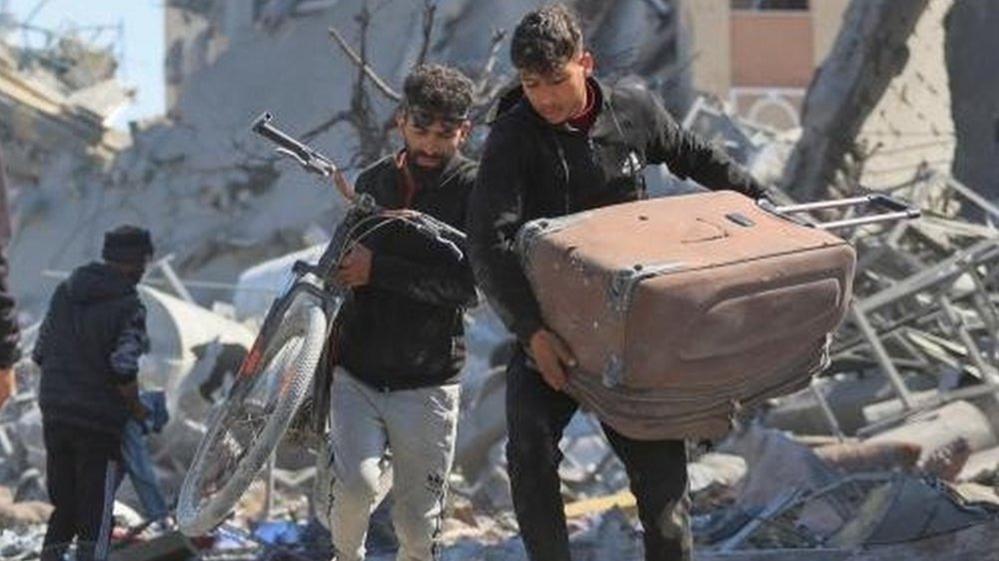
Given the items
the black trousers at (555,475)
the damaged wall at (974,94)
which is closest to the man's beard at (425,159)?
the black trousers at (555,475)

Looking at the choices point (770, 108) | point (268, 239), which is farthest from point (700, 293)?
point (770, 108)

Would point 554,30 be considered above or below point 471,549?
above

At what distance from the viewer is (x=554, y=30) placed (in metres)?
4.85

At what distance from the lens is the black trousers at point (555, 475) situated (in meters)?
5.01

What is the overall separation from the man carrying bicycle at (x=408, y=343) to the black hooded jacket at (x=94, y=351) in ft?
8.32

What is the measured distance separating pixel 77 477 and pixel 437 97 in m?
3.21

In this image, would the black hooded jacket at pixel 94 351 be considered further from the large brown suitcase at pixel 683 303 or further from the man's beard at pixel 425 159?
the large brown suitcase at pixel 683 303

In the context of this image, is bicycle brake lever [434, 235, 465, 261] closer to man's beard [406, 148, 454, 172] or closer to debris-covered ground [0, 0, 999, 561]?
man's beard [406, 148, 454, 172]

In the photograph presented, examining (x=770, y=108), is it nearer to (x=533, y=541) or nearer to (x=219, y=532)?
(x=219, y=532)

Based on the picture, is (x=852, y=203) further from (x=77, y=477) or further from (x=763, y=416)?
(x=763, y=416)

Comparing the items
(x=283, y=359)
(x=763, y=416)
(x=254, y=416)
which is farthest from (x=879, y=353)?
(x=283, y=359)

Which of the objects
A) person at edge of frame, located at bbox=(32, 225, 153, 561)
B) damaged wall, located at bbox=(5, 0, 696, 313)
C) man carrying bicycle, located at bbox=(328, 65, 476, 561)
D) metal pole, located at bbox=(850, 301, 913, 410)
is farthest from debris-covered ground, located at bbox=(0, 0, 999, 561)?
man carrying bicycle, located at bbox=(328, 65, 476, 561)

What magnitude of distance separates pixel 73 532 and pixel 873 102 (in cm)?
768

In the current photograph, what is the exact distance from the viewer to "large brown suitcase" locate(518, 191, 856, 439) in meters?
4.64
